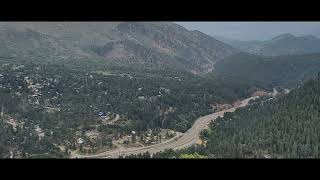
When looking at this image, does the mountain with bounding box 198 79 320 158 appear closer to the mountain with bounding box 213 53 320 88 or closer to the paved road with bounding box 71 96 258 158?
the paved road with bounding box 71 96 258 158

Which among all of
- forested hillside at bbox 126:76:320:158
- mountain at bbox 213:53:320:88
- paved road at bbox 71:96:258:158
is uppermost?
mountain at bbox 213:53:320:88

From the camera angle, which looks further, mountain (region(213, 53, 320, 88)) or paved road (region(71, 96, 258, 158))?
mountain (region(213, 53, 320, 88))

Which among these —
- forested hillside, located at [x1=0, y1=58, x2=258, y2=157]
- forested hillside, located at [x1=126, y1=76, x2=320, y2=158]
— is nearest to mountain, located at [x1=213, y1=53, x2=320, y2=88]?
forested hillside, located at [x1=0, y1=58, x2=258, y2=157]

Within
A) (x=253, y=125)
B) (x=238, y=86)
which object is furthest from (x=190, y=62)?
(x=253, y=125)

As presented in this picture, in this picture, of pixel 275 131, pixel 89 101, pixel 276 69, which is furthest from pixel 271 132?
pixel 276 69
